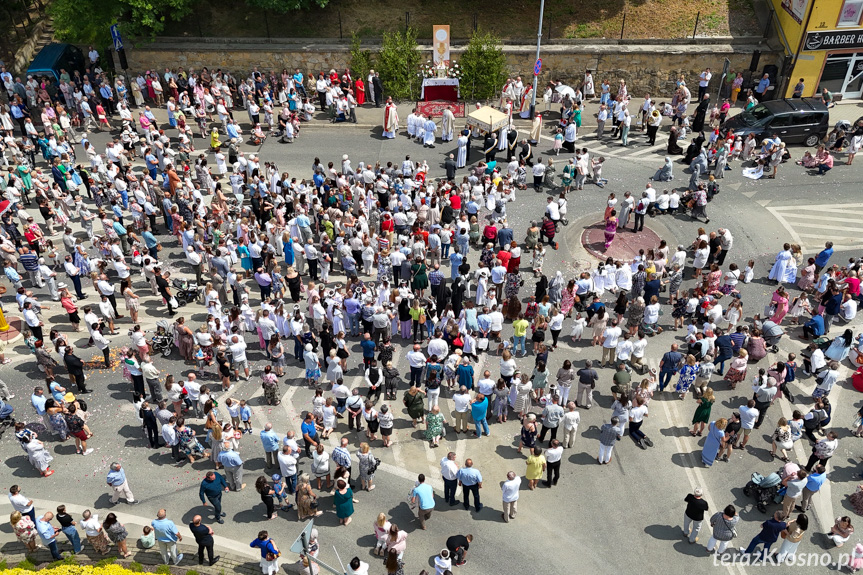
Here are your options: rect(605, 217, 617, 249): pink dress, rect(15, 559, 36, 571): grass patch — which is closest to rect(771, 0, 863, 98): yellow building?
→ rect(605, 217, 617, 249): pink dress

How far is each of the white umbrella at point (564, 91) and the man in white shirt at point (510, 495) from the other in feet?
72.5

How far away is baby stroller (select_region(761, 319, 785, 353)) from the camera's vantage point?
784 inches

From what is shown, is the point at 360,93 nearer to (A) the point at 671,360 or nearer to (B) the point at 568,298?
(B) the point at 568,298

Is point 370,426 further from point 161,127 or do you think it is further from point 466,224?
point 161,127

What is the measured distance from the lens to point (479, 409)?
16.9m

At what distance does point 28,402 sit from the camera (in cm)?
1831

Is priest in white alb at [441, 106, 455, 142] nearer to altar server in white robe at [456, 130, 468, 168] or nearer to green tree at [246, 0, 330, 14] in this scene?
altar server in white robe at [456, 130, 468, 168]

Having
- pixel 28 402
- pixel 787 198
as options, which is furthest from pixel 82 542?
pixel 787 198

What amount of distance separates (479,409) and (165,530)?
7.12 meters

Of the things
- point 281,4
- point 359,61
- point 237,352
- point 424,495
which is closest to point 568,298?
point 424,495

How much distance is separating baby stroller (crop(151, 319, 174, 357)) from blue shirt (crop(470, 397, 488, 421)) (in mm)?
8623

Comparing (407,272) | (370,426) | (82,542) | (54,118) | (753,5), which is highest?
(753,5)

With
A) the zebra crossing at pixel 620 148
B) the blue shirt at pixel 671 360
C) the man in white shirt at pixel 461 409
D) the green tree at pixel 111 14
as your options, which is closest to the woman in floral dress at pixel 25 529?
the man in white shirt at pixel 461 409

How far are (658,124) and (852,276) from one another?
39.3ft
